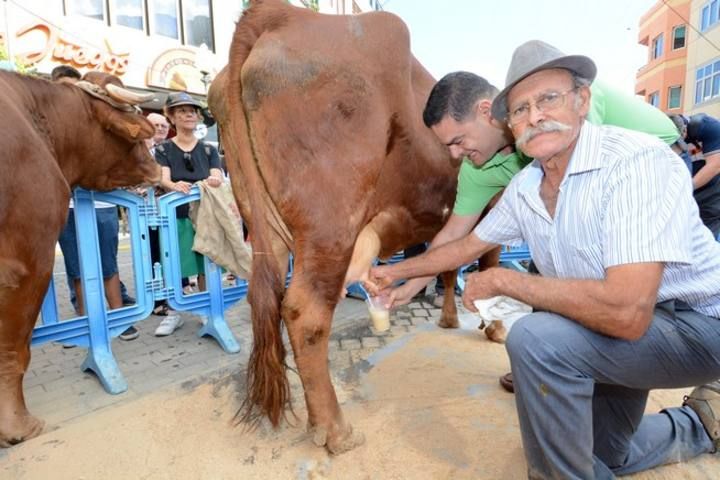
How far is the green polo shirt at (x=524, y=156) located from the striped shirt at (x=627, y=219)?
2.39 ft

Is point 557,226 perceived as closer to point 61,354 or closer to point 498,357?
point 498,357

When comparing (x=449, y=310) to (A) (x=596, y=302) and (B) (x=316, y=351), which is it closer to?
(B) (x=316, y=351)

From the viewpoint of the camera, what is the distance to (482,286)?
1695mm

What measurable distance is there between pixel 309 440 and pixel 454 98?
1.94 metres

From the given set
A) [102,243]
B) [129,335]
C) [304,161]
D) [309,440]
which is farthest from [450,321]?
[102,243]

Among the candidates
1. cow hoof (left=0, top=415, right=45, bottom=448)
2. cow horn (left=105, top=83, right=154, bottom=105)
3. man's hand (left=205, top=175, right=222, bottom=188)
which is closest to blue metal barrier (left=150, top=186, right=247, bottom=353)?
man's hand (left=205, top=175, right=222, bottom=188)

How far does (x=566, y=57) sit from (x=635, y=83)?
33243 millimetres

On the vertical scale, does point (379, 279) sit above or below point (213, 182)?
below

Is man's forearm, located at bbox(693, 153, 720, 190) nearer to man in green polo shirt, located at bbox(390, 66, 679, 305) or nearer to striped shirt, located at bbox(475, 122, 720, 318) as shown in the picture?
man in green polo shirt, located at bbox(390, 66, 679, 305)

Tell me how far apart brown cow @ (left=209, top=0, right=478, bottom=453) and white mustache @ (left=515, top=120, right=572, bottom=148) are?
759 millimetres

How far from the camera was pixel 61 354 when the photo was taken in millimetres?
3670

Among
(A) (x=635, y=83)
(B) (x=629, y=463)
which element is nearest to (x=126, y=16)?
(B) (x=629, y=463)

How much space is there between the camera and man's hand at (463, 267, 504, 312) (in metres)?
1.66

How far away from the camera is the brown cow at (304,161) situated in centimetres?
207
